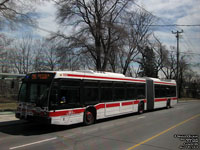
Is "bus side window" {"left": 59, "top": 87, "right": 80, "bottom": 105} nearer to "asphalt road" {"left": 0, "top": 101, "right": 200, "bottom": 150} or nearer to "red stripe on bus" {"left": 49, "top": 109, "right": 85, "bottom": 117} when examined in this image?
"red stripe on bus" {"left": 49, "top": 109, "right": 85, "bottom": 117}

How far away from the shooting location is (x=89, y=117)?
1073 cm

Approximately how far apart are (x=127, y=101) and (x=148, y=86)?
13.3 feet

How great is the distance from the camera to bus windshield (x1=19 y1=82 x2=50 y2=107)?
8.75 metres

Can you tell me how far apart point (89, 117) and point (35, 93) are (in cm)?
317

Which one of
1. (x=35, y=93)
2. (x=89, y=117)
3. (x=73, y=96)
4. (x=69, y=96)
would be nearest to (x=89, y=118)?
(x=89, y=117)

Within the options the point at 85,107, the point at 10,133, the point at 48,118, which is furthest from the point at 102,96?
the point at 10,133

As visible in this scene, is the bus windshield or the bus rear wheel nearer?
the bus windshield

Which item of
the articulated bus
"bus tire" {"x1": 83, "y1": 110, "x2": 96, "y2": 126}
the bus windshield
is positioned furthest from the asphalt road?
the bus windshield

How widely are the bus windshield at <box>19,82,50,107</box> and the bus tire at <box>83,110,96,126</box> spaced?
8.48 ft

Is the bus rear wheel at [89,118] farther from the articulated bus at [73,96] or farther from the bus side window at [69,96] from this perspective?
the bus side window at [69,96]

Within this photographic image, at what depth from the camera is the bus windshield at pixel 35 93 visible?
8753 mm

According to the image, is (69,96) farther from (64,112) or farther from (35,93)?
(35,93)

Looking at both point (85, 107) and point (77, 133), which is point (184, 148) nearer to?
point (77, 133)

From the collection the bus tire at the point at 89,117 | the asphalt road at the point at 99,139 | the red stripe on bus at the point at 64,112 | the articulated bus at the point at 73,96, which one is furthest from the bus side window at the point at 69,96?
the asphalt road at the point at 99,139
